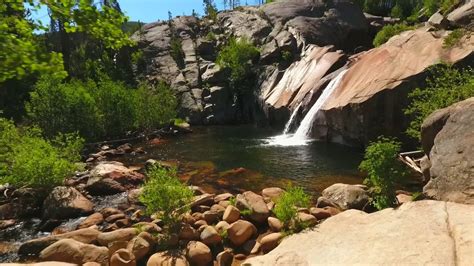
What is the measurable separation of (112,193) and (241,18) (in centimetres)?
5511

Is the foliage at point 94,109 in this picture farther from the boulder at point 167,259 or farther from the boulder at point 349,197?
the boulder at point 349,197

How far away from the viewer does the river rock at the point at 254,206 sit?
14.0 meters

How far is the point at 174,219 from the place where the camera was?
13039mm

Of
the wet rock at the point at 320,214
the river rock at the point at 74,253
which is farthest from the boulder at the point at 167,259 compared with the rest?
the wet rock at the point at 320,214

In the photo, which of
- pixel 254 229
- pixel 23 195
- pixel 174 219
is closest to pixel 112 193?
pixel 23 195

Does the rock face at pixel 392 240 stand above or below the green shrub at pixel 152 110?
below

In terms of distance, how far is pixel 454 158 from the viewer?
37.7ft

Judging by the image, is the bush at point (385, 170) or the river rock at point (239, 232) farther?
the river rock at point (239, 232)

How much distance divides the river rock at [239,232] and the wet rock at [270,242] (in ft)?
2.58

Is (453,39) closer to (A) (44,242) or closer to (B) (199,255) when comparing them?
(B) (199,255)

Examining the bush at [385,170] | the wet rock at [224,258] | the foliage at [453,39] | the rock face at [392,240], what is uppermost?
the foliage at [453,39]

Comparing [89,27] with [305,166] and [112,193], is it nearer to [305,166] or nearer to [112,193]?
[112,193]

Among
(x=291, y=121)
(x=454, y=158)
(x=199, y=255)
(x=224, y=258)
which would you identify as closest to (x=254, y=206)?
(x=224, y=258)

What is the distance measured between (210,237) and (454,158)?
26.1ft
